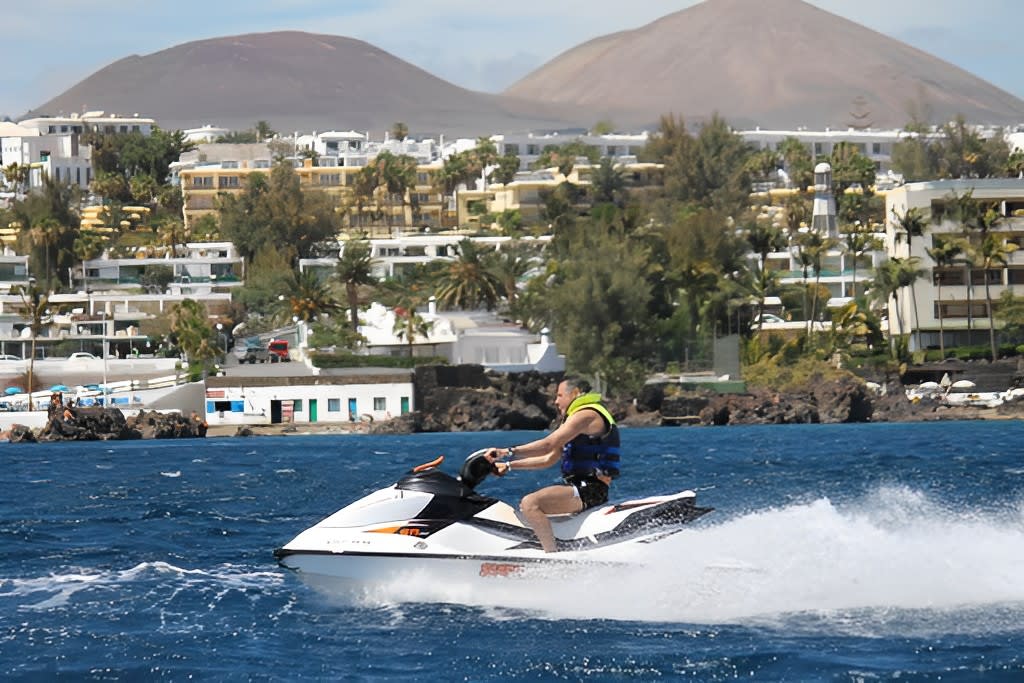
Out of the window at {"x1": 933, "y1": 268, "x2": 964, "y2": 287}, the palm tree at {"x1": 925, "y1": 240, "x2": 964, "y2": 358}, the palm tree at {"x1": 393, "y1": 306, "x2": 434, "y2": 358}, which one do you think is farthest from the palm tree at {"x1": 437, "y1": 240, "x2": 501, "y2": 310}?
the window at {"x1": 933, "y1": 268, "x2": 964, "y2": 287}

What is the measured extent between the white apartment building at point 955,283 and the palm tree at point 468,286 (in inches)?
1020

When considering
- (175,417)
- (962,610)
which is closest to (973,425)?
(175,417)

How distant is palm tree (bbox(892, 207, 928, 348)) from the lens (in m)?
99.9

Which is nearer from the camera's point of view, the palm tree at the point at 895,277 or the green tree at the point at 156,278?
the palm tree at the point at 895,277

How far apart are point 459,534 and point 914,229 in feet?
275

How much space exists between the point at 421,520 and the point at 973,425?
64256mm

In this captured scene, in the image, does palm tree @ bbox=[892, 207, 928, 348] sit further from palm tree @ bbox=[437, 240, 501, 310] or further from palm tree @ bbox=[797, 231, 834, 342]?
palm tree @ bbox=[437, 240, 501, 310]

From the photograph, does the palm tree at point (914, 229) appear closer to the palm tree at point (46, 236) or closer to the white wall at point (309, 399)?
the white wall at point (309, 399)

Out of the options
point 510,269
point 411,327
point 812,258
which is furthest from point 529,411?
point 510,269

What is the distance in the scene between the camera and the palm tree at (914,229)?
99.9 meters

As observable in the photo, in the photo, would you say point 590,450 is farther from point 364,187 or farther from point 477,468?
point 364,187

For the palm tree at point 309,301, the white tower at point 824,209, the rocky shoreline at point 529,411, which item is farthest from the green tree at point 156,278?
the white tower at point 824,209

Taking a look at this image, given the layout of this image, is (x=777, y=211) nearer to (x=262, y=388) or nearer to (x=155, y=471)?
(x=262, y=388)

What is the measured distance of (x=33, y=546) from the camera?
27469mm
